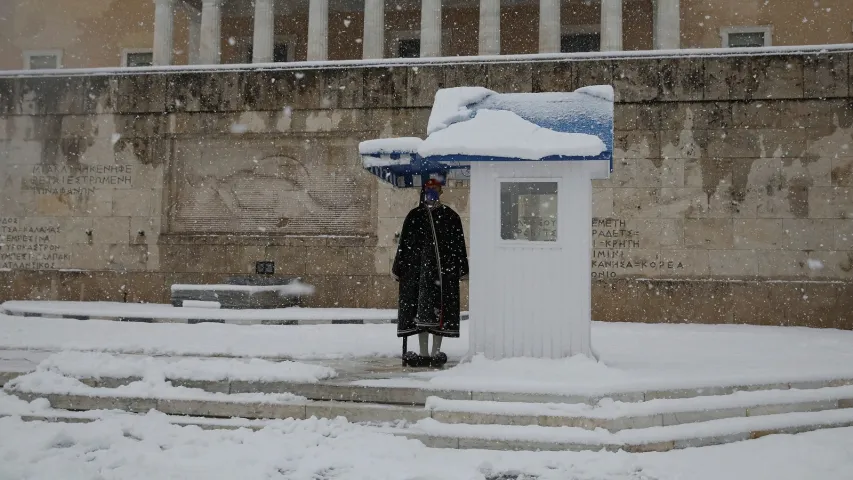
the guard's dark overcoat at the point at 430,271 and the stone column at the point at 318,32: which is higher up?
the stone column at the point at 318,32

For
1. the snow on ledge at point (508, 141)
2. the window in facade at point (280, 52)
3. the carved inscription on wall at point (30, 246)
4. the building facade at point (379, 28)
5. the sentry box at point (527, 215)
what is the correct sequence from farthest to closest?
1. the window in facade at point (280, 52)
2. the building facade at point (379, 28)
3. the carved inscription on wall at point (30, 246)
4. the sentry box at point (527, 215)
5. the snow on ledge at point (508, 141)

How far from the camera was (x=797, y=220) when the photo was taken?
43.1 feet

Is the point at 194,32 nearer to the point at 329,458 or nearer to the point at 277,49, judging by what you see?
the point at 277,49

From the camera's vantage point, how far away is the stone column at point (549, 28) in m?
20.1

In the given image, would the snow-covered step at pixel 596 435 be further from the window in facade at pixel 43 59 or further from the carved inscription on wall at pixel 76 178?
the window in facade at pixel 43 59

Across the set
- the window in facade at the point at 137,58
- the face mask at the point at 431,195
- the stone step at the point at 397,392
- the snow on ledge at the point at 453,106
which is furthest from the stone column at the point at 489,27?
the stone step at the point at 397,392

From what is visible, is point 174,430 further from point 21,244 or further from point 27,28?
point 27,28

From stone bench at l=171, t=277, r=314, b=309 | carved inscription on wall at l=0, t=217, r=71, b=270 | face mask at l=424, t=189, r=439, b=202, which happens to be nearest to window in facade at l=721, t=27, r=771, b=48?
stone bench at l=171, t=277, r=314, b=309

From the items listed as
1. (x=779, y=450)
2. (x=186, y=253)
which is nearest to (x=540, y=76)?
(x=186, y=253)

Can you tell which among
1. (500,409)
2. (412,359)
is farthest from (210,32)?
(500,409)

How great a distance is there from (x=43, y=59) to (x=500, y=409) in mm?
29246

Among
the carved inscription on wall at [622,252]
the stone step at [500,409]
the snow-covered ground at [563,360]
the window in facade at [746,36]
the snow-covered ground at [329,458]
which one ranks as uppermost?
the window in facade at [746,36]

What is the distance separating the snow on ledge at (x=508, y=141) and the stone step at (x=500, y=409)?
8.45ft

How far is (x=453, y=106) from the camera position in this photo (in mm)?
7691
